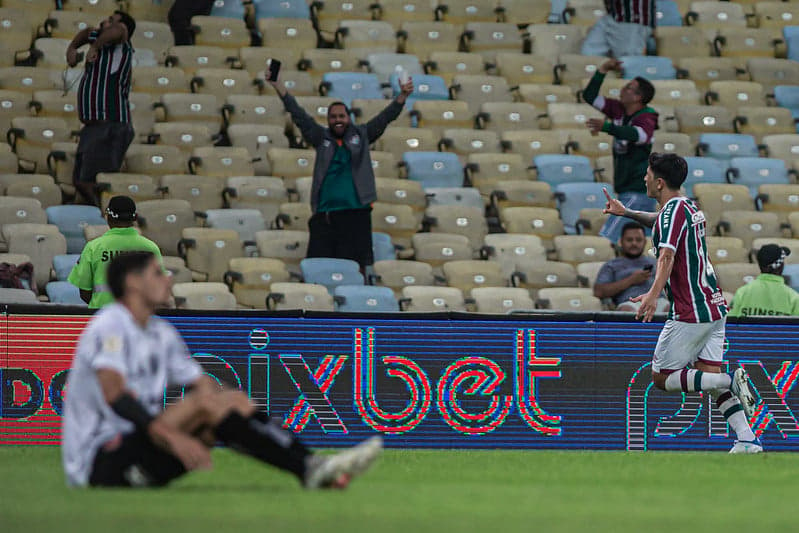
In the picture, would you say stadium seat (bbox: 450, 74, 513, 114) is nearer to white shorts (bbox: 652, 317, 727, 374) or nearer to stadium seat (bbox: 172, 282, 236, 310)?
stadium seat (bbox: 172, 282, 236, 310)

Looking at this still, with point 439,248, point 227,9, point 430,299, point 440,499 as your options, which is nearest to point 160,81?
point 227,9

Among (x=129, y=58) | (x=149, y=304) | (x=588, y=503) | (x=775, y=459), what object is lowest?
(x=775, y=459)

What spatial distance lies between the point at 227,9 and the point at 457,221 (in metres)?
4.77

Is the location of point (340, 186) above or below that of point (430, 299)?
above

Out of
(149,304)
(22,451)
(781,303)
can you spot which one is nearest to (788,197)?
(781,303)

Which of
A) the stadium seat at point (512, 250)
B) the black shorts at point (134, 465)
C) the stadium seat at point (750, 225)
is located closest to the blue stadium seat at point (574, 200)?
the stadium seat at point (512, 250)

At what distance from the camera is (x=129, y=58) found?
15.4 m

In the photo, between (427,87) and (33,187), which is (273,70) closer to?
(33,187)

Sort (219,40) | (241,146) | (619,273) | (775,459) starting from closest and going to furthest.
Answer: (775,459)
(619,273)
(241,146)
(219,40)

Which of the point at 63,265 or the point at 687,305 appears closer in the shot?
the point at 687,305

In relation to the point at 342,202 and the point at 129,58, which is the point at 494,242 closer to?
the point at 342,202

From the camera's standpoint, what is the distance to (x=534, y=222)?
16.1 meters

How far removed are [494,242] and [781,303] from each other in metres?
3.60

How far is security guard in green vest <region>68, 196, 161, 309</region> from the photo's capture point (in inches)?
426
